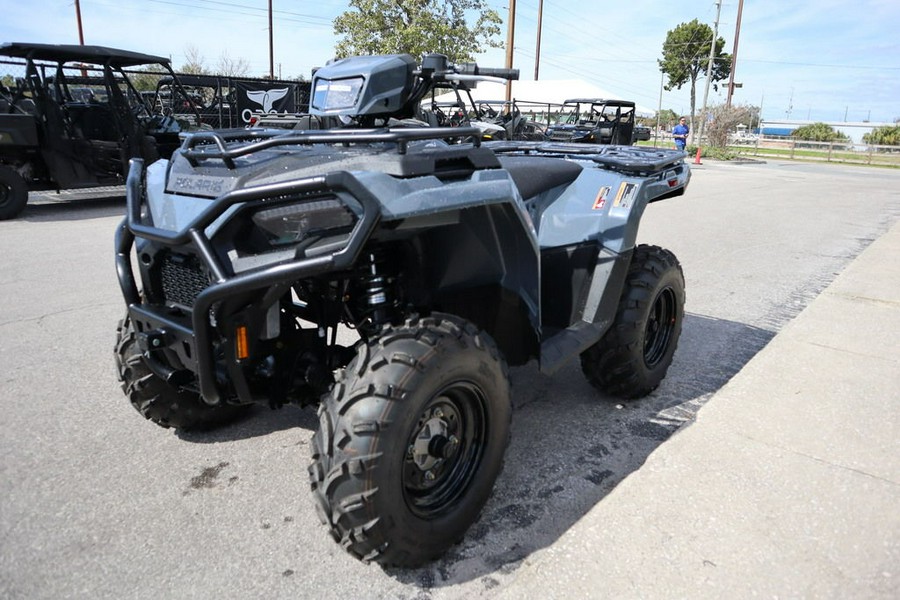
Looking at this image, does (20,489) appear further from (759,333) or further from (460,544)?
(759,333)

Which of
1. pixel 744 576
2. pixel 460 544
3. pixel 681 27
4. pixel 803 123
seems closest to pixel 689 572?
pixel 744 576

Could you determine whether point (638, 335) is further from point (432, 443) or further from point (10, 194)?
point (10, 194)

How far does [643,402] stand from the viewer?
3.93 meters

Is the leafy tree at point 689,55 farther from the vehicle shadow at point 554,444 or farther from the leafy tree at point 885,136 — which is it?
the vehicle shadow at point 554,444

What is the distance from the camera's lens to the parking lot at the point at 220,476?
2363 millimetres

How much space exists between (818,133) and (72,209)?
2500 inches

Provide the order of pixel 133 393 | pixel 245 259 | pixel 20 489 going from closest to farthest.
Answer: pixel 245 259, pixel 20 489, pixel 133 393

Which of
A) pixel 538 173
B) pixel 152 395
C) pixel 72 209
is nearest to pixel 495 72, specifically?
pixel 538 173

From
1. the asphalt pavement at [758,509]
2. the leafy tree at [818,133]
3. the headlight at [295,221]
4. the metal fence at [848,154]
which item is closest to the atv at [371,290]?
the headlight at [295,221]

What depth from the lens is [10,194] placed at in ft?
32.0

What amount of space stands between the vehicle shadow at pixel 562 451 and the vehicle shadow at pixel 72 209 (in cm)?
875

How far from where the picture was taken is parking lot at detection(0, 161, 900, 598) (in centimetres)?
236

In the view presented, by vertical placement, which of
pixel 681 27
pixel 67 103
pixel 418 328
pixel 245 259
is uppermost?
pixel 681 27

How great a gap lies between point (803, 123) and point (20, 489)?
80.5 meters
